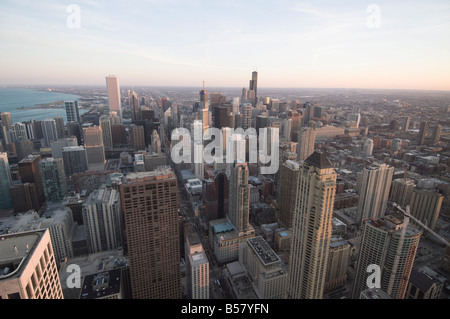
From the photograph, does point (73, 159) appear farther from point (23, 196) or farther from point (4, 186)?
point (23, 196)

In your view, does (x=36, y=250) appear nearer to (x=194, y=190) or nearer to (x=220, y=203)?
(x=220, y=203)

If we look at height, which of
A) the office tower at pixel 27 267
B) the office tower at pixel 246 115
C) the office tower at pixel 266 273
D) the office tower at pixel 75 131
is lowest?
the office tower at pixel 266 273

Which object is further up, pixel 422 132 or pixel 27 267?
pixel 27 267

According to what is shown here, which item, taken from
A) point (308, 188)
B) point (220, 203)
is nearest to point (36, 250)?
point (308, 188)

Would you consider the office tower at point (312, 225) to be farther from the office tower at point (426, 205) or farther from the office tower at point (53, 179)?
the office tower at point (53, 179)

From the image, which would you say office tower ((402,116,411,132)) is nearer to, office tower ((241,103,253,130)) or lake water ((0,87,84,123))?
office tower ((241,103,253,130))

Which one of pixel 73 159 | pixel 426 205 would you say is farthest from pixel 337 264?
pixel 73 159

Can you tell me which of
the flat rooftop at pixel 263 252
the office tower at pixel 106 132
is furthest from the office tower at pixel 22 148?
the flat rooftop at pixel 263 252
